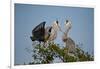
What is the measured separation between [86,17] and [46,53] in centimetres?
50

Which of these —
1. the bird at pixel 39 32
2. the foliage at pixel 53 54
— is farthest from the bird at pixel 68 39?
the bird at pixel 39 32

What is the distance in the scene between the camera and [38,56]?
153cm

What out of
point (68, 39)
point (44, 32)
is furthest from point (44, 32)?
point (68, 39)

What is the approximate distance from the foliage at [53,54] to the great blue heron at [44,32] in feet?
0.19

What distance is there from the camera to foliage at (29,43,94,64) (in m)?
1.53

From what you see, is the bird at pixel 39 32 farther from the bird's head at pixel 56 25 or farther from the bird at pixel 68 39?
the bird at pixel 68 39

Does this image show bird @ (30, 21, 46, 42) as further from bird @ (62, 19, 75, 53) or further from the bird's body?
bird @ (62, 19, 75, 53)

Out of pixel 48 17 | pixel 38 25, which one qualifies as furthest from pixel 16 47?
pixel 48 17

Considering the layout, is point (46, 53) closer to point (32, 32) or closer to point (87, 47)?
point (32, 32)

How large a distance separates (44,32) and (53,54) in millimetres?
205

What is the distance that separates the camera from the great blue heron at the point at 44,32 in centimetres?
152

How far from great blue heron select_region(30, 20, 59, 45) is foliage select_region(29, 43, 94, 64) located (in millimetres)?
59

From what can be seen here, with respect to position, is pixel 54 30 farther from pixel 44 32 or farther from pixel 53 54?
pixel 53 54

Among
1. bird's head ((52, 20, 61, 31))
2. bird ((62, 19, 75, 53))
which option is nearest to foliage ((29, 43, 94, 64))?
bird ((62, 19, 75, 53))
